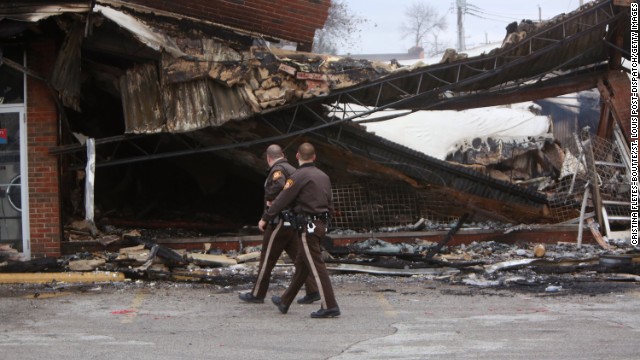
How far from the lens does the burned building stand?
39.6 feet

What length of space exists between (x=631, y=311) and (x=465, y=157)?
46.3ft

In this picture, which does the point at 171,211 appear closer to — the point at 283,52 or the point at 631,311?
the point at 283,52

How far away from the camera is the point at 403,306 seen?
9.36 meters

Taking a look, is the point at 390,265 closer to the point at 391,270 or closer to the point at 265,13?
the point at 391,270

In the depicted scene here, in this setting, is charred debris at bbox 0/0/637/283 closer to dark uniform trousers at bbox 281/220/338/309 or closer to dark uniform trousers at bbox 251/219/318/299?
dark uniform trousers at bbox 251/219/318/299

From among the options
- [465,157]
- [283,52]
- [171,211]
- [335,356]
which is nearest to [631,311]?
[335,356]

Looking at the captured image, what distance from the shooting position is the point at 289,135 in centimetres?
1289

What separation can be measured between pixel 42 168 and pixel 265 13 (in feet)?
14.2

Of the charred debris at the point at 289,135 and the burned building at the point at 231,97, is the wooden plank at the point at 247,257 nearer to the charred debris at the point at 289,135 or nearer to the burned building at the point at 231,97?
the charred debris at the point at 289,135

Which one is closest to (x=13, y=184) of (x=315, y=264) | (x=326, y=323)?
(x=315, y=264)

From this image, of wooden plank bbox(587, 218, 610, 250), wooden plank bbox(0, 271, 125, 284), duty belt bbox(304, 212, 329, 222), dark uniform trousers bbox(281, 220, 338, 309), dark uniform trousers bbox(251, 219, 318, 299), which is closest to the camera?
dark uniform trousers bbox(281, 220, 338, 309)

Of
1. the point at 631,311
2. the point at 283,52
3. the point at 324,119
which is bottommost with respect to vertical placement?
the point at 631,311

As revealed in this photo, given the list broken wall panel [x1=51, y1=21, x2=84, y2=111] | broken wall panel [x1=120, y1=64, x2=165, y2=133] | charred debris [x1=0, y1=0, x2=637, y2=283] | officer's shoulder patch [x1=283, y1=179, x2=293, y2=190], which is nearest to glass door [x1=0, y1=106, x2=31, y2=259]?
charred debris [x1=0, y1=0, x2=637, y2=283]

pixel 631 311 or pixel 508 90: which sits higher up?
pixel 508 90
